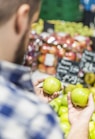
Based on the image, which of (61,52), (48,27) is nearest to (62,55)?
(61,52)

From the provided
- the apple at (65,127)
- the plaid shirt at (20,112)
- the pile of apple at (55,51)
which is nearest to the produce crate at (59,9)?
the pile of apple at (55,51)

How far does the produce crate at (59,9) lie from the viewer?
4.73 m

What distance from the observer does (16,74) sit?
113 cm

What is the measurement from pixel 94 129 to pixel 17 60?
1095 mm

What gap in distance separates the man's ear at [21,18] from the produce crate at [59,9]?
3617 millimetres

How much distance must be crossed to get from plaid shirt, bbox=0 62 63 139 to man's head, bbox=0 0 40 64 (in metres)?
0.06

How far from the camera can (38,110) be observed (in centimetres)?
109

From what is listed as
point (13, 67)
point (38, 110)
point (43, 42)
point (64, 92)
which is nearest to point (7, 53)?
point (13, 67)

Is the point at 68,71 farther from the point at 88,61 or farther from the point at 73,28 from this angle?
the point at 73,28

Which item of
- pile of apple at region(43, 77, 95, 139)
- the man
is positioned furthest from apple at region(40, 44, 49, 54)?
the man

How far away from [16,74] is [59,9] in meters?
3.73

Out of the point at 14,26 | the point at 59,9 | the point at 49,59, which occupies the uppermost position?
the point at 14,26

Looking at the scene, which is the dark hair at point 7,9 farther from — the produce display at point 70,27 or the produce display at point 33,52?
the produce display at point 70,27

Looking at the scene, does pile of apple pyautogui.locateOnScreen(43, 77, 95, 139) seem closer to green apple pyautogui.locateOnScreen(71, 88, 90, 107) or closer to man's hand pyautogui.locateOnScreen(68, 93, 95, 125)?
green apple pyautogui.locateOnScreen(71, 88, 90, 107)
